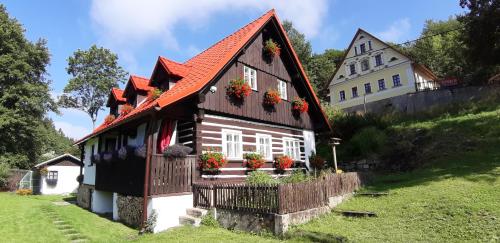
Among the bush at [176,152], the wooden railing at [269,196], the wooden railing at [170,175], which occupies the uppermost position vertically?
the bush at [176,152]

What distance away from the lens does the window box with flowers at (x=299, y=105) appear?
18.4 metres

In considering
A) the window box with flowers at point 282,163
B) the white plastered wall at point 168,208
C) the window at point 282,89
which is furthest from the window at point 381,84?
the white plastered wall at point 168,208

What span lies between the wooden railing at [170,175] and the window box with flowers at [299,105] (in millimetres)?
7833

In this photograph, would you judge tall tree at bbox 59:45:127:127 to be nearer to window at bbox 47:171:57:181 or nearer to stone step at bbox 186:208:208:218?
window at bbox 47:171:57:181

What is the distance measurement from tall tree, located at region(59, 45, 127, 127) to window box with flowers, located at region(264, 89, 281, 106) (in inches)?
1709

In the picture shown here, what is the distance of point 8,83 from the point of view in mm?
36281

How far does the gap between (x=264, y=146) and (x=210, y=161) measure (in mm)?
4489

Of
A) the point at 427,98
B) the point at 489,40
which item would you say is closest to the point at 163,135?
the point at 489,40

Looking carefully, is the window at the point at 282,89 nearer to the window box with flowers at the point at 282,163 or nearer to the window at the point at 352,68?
the window box with flowers at the point at 282,163

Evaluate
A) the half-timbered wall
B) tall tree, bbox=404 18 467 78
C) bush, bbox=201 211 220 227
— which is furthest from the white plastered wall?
tall tree, bbox=404 18 467 78

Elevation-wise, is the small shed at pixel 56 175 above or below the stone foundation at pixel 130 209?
above

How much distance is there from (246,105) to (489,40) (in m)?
15.9

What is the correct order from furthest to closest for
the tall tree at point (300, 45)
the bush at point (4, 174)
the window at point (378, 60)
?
the tall tree at point (300, 45)
the window at point (378, 60)
the bush at point (4, 174)

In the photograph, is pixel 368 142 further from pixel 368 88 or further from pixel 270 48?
pixel 368 88
